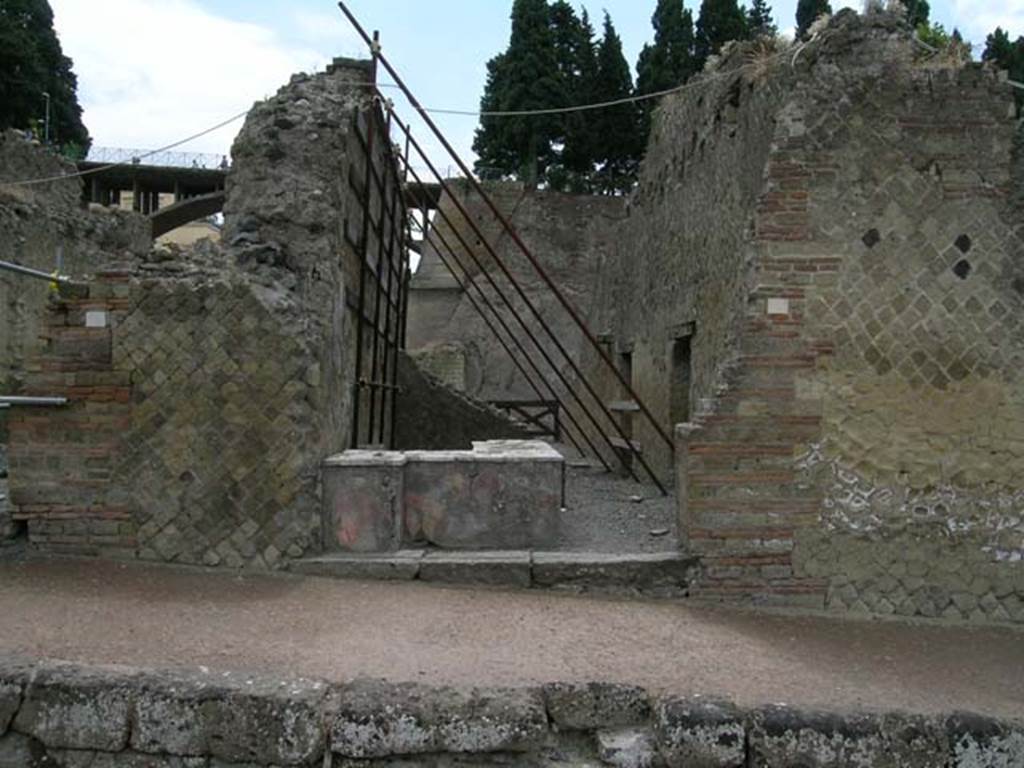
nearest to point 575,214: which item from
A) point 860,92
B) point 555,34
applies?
point 555,34

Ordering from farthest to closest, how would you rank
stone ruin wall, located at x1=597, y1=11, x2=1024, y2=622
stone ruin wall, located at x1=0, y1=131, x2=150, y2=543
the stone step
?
stone ruin wall, located at x1=0, y1=131, x2=150, y2=543 < the stone step < stone ruin wall, located at x1=597, y1=11, x2=1024, y2=622

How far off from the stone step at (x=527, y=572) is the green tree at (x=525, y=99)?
963 inches

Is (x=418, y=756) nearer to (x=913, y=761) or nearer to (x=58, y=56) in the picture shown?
(x=913, y=761)

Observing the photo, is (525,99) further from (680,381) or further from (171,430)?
(171,430)

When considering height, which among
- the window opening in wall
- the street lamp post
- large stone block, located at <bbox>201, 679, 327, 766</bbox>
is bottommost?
large stone block, located at <bbox>201, 679, 327, 766</bbox>

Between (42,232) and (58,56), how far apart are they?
1066 inches

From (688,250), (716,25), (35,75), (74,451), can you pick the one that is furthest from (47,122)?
(74,451)

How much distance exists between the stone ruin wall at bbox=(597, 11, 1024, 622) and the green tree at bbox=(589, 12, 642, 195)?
23.5 metres

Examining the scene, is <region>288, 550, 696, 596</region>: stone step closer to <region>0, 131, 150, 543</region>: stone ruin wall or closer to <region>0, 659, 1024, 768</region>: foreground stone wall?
<region>0, 659, 1024, 768</region>: foreground stone wall

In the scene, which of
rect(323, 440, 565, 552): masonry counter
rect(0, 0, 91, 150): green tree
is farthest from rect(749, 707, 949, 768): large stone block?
rect(0, 0, 91, 150): green tree

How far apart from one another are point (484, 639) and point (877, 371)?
3.10 m

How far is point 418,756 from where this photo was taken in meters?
3.73

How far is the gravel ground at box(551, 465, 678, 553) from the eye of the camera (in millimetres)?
6434

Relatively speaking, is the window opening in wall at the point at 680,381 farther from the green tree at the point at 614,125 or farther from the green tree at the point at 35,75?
the green tree at the point at 35,75
